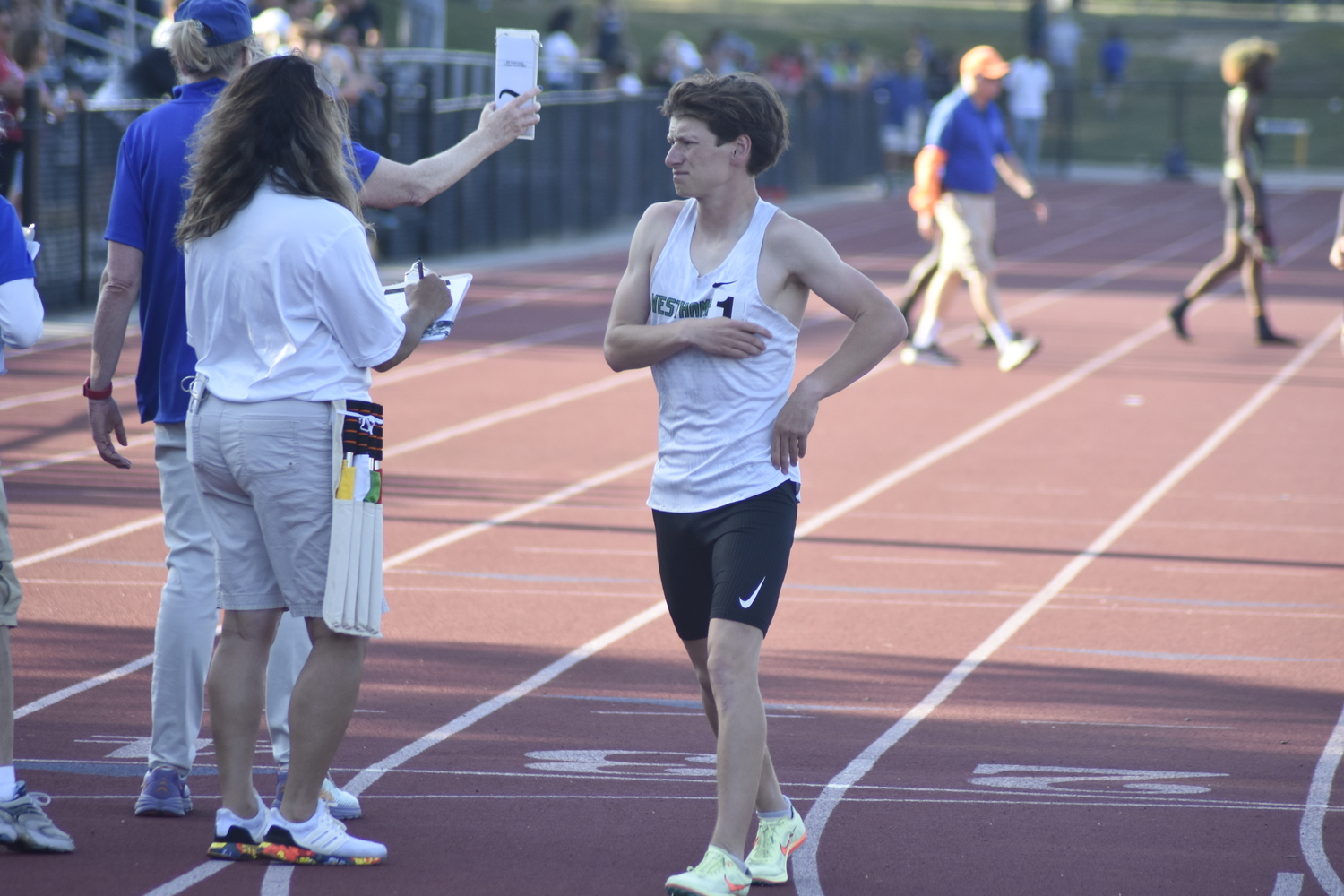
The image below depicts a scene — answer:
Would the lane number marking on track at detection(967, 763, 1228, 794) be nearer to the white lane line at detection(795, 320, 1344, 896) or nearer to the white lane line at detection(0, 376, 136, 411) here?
the white lane line at detection(795, 320, 1344, 896)

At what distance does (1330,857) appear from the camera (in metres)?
4.25

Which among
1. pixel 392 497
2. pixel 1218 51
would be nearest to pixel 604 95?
pixel 392 497

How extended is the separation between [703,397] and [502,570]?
3573 millimetres

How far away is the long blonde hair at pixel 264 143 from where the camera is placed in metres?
3.85

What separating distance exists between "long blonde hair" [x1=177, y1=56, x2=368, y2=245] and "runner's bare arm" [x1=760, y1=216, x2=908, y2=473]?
0.99m

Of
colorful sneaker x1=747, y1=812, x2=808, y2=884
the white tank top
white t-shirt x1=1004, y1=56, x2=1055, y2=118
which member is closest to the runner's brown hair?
the white tank top

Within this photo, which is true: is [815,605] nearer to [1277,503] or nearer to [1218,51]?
[1277,503]

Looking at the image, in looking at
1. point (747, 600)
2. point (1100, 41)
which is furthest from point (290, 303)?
point (1100, 41)

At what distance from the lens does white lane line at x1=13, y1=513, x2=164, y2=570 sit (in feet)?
24.3

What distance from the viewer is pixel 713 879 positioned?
12.6 ft

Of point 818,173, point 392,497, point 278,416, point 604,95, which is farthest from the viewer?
point 818,173

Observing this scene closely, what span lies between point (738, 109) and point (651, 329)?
1.72 ft

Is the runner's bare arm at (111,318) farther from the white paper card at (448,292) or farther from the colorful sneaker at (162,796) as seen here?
the colorful sneaker at (162,796)

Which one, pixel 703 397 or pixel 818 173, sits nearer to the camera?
pixel 703 397
